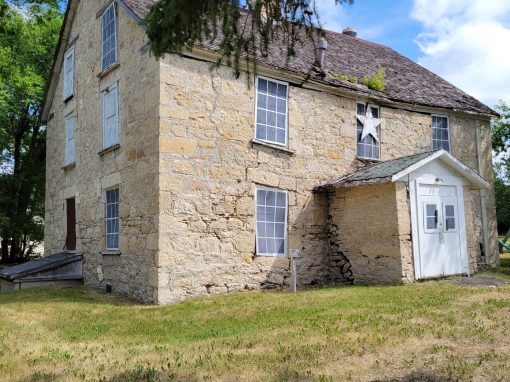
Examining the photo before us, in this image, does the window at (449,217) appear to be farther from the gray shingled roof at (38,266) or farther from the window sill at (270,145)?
the gray shingled roof at (38,266)

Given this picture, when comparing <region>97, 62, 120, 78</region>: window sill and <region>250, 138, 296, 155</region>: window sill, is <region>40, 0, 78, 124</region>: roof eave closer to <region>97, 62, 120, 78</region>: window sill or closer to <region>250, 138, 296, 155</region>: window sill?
<region>97, 62, 120, 78</region>: window sill

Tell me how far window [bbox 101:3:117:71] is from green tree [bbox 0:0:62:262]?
6.62 m

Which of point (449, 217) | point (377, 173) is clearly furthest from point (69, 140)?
point (449, 217)

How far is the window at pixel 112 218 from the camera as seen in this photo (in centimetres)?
1188

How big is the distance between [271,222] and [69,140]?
7282 mm

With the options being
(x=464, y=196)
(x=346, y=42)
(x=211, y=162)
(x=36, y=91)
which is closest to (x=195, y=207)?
(x=211, y=162)

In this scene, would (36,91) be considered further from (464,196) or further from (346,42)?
(464,196)

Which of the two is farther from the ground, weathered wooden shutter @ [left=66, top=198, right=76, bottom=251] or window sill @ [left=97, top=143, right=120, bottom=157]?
window sill @ [left=97, top=143, right=120, bottom=157]

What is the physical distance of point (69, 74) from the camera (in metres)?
15.1

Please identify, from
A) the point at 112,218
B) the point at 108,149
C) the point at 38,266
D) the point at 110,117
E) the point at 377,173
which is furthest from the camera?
the point at 38,266

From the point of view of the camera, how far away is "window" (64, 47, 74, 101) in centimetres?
1480

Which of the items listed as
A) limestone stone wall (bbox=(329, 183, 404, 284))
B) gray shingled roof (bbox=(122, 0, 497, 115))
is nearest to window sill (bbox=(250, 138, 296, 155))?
limestone stone wall (bbox=(329, 183, 404, 284))

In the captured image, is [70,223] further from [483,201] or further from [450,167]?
[483,201]

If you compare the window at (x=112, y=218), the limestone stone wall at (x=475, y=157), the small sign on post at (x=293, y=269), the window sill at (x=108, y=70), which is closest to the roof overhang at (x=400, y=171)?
the small sign on post at (x=293, y=269)
